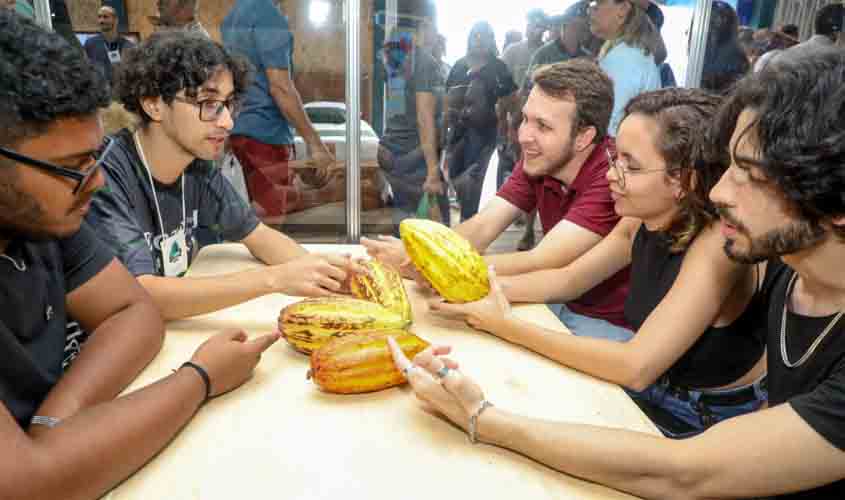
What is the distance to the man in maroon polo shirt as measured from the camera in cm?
234

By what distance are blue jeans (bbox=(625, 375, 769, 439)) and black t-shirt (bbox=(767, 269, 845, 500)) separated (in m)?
0.32

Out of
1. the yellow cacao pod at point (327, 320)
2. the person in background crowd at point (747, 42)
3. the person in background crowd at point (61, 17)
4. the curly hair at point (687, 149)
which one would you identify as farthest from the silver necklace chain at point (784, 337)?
the person in background crowd at point (61, 17)

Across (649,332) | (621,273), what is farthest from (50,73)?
(621,273)

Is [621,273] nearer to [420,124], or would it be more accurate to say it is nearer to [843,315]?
[843,315]

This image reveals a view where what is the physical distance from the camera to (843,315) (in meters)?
1.25

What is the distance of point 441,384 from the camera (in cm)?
128

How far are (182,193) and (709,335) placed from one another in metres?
1.96

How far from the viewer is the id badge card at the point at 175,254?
86.0 inches

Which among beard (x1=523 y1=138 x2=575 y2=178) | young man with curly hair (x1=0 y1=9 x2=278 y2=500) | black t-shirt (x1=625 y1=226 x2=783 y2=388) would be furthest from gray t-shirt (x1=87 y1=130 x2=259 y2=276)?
black t-shirt (x1=625 y1=226 x2=783 y2=388)

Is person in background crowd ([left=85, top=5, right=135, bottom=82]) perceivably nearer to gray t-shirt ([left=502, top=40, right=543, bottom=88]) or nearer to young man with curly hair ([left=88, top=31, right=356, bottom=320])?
young man with curly hair ([left=88, top=31, right=356, bottom=320])

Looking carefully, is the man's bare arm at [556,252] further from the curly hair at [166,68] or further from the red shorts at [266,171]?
the red shorts at [266,171]

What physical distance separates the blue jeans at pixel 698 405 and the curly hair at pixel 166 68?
2024 millimetres

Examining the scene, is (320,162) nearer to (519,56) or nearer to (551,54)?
(519,56)

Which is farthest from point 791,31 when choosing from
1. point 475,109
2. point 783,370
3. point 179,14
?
point 179,14
